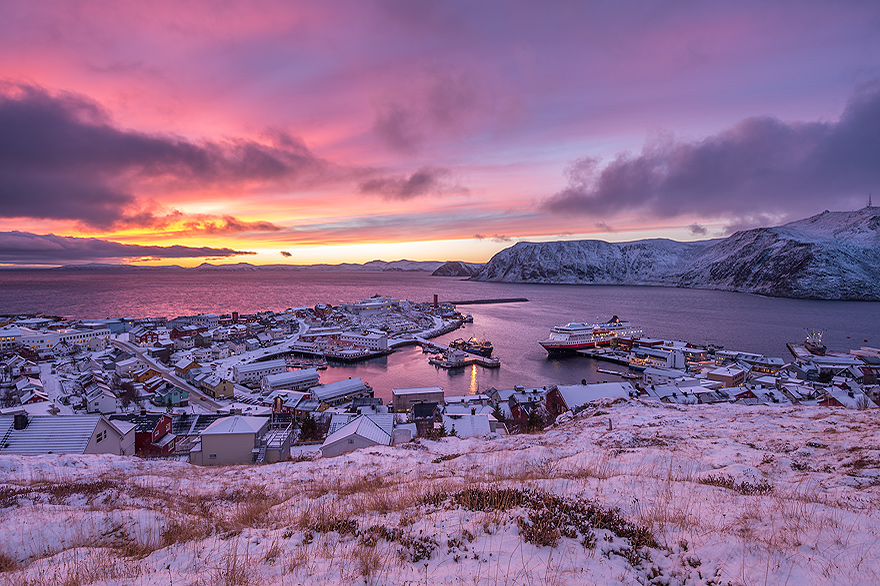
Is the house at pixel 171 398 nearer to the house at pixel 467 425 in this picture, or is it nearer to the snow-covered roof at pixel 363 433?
the snow-covered roof at pixel 363 433

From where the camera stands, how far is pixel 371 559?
3.29 m

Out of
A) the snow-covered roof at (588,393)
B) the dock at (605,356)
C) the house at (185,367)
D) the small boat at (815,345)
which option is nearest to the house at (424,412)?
the snow-covered roof at (588,393)

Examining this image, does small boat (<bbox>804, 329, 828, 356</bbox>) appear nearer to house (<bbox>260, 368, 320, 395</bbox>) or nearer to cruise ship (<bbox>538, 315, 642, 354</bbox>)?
cruise ship (<bbox>538, 315, 642, 354</bbox>)

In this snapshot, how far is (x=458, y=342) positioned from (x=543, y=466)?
1620 inches

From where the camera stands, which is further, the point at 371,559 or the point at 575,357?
the point at 575,357

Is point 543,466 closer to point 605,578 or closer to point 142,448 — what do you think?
point 605,578

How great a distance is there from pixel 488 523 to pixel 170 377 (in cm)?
3888

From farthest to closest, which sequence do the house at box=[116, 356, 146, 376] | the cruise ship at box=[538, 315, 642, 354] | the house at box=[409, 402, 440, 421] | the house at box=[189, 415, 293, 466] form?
the cruise ship at box=[538, 315, 642, 354] < the house at box=[116, 356, 146, 376] < the house at box=[409, 402, 440, 421] < the house at box=[189, 415, 293, 466]

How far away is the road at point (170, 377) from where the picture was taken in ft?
90.5

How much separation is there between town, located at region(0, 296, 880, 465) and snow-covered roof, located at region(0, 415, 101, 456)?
1.5 inches

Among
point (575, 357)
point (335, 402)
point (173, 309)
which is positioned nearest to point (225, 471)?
point (335, 402)

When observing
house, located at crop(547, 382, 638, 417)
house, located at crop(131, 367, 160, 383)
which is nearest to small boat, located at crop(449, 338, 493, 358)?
house, located at crop(547, 382, 638, 417)

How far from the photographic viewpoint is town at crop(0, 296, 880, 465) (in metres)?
14.5

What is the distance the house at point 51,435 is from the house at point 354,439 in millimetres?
7417
